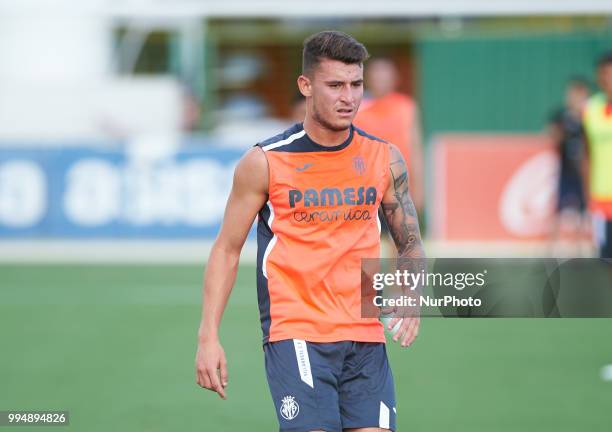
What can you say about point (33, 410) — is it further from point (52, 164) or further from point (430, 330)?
point (52, 164)

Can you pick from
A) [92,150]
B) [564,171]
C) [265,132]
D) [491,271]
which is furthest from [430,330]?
[265,132]

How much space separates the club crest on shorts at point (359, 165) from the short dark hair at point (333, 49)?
0.41 metres

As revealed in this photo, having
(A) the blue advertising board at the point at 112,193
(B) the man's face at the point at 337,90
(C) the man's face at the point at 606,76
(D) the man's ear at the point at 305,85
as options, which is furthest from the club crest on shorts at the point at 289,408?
(A) the blue advertising board at the point at 112,193

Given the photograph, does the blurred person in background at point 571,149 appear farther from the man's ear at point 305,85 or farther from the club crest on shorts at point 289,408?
the club crest on shorts at point 289,408

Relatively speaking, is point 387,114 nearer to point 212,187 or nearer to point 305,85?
point 212,187

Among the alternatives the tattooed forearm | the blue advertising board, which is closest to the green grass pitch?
the tattooed forearm

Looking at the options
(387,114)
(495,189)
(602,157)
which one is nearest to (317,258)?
(602,157)

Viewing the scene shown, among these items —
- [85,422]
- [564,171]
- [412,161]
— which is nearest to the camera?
[85,422]

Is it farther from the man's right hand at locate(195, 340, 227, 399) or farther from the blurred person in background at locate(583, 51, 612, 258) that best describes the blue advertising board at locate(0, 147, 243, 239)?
the man's right hand at locate(195, 340, 227, 399)

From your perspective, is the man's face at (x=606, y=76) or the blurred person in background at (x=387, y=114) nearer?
Result: the man's face at (x=606, y=76)

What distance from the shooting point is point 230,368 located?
347 inches

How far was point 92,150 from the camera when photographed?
1691 centimetres

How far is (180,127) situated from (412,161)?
342 inches

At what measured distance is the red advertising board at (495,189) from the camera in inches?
652
